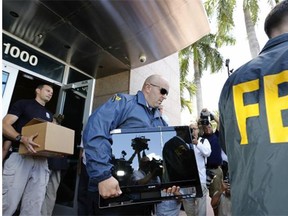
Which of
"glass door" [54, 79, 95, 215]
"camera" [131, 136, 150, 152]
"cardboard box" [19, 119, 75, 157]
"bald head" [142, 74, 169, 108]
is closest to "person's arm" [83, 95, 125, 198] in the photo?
"camera" [131, 136, 150, 152]

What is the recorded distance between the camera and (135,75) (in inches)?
198

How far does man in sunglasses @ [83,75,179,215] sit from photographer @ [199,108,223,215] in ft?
4.66

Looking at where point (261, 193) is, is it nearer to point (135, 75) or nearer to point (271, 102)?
point (271, 102)

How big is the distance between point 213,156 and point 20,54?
3.75m

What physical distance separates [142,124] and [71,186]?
328 centimetres

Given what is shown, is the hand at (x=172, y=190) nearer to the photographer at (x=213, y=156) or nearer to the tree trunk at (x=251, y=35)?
the photographer at (x=213, y=156)

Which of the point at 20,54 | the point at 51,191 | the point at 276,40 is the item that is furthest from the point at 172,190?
the point at 20,54

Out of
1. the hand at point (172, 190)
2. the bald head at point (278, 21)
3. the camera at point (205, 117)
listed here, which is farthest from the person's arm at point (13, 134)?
the camera at point (205, 117)

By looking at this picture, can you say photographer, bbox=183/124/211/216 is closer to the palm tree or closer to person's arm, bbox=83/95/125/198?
person's arm, bbox=83/95/125/198

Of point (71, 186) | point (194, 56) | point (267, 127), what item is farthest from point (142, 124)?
point (194, 56)

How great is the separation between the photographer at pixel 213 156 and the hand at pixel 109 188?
6.60 ft

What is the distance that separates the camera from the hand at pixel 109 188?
1.34 metres

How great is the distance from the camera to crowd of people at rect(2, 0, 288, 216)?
2.79 feet

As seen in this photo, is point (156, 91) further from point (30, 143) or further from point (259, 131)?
point (30, 143)
